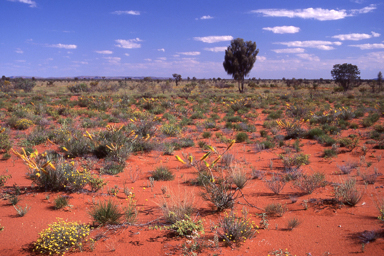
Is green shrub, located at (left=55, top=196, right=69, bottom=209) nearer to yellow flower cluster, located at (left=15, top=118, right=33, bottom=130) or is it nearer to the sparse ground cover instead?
the sparse ground cover

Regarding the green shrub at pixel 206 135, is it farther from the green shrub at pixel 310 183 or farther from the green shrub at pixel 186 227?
the green shrub at pixel 186 227

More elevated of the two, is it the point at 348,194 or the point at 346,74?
the point at 346,74

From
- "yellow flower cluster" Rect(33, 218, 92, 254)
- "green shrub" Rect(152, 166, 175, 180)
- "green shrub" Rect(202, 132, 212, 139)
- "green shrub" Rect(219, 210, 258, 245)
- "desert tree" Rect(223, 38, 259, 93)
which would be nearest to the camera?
"yellow flower cluster" Rect(33, 218, 92, 254)

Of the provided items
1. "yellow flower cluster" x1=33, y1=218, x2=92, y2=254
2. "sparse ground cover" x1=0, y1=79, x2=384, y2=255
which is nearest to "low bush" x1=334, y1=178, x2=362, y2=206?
"sparse ground cover" x1=0, y1=79, x2=384, y2=255

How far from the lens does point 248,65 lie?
33.0 m

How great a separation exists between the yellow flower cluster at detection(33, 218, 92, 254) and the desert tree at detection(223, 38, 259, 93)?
3110 centimetres

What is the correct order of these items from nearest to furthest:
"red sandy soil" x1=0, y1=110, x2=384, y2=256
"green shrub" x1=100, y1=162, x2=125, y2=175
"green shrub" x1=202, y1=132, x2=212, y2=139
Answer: "red sandy soil" x1=0, y1=110, x2=384, y2=256
"green shrub" x1=100, y1=162, x2=125, y2=175
"green shrub" x1=202, y1=132, x2=212, y2=139

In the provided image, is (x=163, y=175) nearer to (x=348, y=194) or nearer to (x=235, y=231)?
(x=235, y=231)

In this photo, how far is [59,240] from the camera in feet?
11.6

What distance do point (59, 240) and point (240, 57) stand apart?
3241 centimetres

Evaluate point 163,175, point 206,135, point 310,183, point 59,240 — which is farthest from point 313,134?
→ point 59,240

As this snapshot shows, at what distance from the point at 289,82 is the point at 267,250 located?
54361mm

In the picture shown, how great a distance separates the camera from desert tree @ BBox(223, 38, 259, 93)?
3266cm

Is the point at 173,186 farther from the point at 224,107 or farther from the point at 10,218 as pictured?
the point at 224,107
